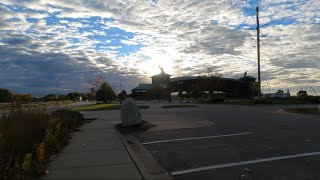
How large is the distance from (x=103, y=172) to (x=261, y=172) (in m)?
3.12

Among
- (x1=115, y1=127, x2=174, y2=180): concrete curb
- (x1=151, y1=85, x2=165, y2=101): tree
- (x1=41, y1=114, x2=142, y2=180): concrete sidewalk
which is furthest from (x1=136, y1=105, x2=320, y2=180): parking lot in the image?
(x1=151, y1=85, x2=165, y2=101): tree

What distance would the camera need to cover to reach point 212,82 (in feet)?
318

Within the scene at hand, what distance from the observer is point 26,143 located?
8.59 m

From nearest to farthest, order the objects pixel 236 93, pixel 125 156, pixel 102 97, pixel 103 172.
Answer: pixel 103 172 → pixel 125 156 → pixel 102 97 → pixel 236 93

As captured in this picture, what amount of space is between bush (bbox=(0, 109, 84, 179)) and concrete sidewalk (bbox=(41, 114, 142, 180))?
0.30m

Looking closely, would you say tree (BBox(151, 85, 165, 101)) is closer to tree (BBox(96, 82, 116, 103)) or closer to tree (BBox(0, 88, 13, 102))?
tree (BBox(96, 82, 116, 103))

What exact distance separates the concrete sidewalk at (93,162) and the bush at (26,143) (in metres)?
0.30

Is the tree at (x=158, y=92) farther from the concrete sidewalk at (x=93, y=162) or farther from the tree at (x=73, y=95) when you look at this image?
the concrete sidewalk at (x=93, y=162)

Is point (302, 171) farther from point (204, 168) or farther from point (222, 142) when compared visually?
point (222, 142)

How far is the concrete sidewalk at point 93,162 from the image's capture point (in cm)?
739

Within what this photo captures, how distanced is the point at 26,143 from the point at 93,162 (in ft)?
5.01

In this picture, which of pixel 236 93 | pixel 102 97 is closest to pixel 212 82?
pixel 102 97

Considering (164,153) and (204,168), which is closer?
(204,168)

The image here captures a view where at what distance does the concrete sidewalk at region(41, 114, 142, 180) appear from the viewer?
24.2 ft
